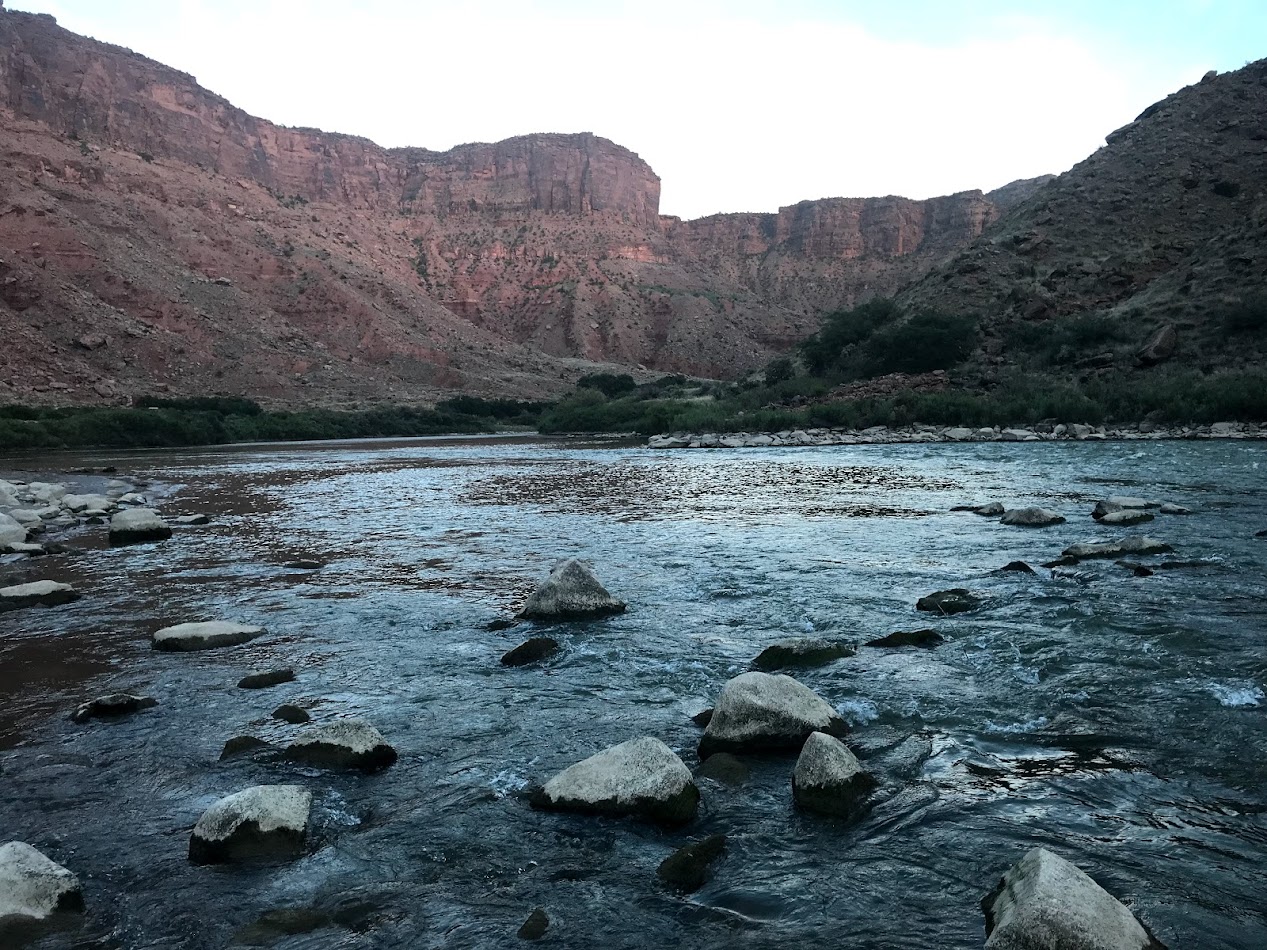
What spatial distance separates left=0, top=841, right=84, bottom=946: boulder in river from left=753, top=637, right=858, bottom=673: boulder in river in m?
3.73

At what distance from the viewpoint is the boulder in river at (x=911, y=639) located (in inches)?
225

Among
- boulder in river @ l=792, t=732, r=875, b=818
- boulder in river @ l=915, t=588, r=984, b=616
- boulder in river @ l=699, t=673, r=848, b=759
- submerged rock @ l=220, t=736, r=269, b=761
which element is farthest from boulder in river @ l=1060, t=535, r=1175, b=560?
submerged rock @ l=220, t=736, r=269, b=761

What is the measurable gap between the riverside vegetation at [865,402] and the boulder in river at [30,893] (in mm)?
29636

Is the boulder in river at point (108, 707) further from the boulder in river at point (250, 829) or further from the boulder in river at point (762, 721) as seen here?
the boulder in river at point (762, 721)

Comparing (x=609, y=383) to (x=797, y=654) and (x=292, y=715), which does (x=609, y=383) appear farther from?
(x=292, y=715)

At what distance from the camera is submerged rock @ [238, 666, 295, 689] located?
5219 mm

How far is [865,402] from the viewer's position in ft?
111

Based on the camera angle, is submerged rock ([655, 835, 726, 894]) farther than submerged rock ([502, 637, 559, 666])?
No

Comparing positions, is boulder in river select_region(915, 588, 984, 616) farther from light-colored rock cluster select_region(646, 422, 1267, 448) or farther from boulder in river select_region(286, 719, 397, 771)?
light-colored rock cluster select_region(646, 422, 1267, 448)

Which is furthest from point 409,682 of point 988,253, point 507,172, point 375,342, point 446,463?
point 507,172

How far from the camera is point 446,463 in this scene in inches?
1097

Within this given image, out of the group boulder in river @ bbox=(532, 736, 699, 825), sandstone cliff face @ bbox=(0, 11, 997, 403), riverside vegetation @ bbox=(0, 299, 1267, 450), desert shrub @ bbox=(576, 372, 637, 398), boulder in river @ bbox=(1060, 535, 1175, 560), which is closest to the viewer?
boulder in river @ bbox=(532, 736, 699, 825)

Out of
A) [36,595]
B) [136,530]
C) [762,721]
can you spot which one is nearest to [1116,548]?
[762,721]

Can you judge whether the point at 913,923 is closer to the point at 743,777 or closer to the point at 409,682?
the point at 743,777
